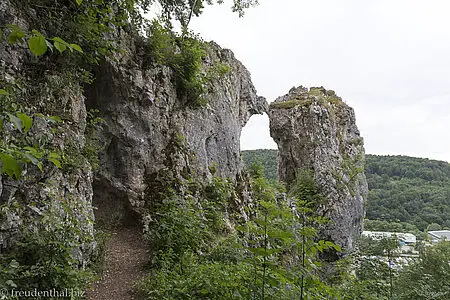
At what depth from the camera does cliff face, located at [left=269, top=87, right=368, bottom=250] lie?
50.3 ft

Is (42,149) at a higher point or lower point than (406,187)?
higher

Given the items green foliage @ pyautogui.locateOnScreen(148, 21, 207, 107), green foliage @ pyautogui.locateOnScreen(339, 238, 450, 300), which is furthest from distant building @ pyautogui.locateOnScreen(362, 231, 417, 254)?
green foliage @ pyautogui.locateOnScreen(148, 21, 207, 107)

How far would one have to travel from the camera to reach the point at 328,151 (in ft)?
55.6

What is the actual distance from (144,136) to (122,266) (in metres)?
3.46

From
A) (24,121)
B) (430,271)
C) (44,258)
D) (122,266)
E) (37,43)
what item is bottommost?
(430,271)

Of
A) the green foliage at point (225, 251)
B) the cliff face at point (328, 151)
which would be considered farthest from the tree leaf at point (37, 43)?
the cliff face at point (328, 151)

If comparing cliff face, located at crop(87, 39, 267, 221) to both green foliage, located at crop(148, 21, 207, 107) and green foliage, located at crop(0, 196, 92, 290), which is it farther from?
green foliage, located at crop(0, 196, 92, 290)

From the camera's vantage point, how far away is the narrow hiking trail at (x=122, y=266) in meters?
4.99

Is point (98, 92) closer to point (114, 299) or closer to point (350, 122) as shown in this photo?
point (114, 299)

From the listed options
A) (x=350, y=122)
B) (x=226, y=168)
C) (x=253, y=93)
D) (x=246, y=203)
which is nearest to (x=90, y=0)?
(x=226, y=168)

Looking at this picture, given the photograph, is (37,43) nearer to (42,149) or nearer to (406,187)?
(42,149)

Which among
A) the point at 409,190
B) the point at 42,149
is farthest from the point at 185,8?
the point at 409,190

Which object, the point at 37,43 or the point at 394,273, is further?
the point at 394,273

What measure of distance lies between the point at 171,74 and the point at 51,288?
7.05 metres
